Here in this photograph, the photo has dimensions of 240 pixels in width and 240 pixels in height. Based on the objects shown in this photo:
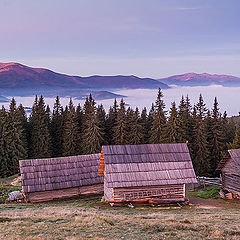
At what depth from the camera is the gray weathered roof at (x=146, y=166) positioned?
84.5ft

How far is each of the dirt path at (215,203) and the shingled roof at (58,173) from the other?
10580 millimetres

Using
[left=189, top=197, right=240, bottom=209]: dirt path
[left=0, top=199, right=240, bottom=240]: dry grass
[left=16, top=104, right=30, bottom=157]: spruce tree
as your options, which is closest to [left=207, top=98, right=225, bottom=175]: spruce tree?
[left=189, top=197, right=240, bottom=209]: dirt path

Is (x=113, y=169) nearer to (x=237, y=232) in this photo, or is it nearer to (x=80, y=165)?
(x=80, y=165)

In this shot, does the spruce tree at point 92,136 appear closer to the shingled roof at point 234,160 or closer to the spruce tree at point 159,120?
the spruce tree at point 159,120

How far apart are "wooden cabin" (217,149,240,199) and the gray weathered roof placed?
6.74 meters

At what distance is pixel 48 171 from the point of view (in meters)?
31.1

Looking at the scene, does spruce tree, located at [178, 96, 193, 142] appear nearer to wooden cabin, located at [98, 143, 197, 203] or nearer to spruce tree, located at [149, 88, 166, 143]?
spruce tree, located at [149, 88, 166, 143]

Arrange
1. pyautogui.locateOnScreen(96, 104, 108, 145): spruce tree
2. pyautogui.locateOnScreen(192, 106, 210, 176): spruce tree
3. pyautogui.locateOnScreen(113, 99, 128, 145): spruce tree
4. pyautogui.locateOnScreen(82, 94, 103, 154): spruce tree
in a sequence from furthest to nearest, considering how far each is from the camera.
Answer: pyautogui.locateOnScreen(96, 104, 108, 145): spruce tree, pyautogui.locateOnScreen(113, 99, 128, 145): spruce tree, pyautogui.locateOnScreen(82, 94, 103, 154): spruce tree, pyautogui.locateOnScreen(192, 106, 210, 176): spruce tree

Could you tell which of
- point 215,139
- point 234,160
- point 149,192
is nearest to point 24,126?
point 215,139

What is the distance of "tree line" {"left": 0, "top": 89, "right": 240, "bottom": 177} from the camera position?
5281 centimetres

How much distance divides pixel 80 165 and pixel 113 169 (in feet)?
26.5

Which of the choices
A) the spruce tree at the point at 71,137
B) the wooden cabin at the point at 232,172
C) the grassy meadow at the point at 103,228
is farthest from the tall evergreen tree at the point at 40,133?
the grassy meadow at the point at 103,228

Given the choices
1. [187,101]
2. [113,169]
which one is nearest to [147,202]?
[113,169]

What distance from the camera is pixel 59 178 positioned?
31.1 metres
